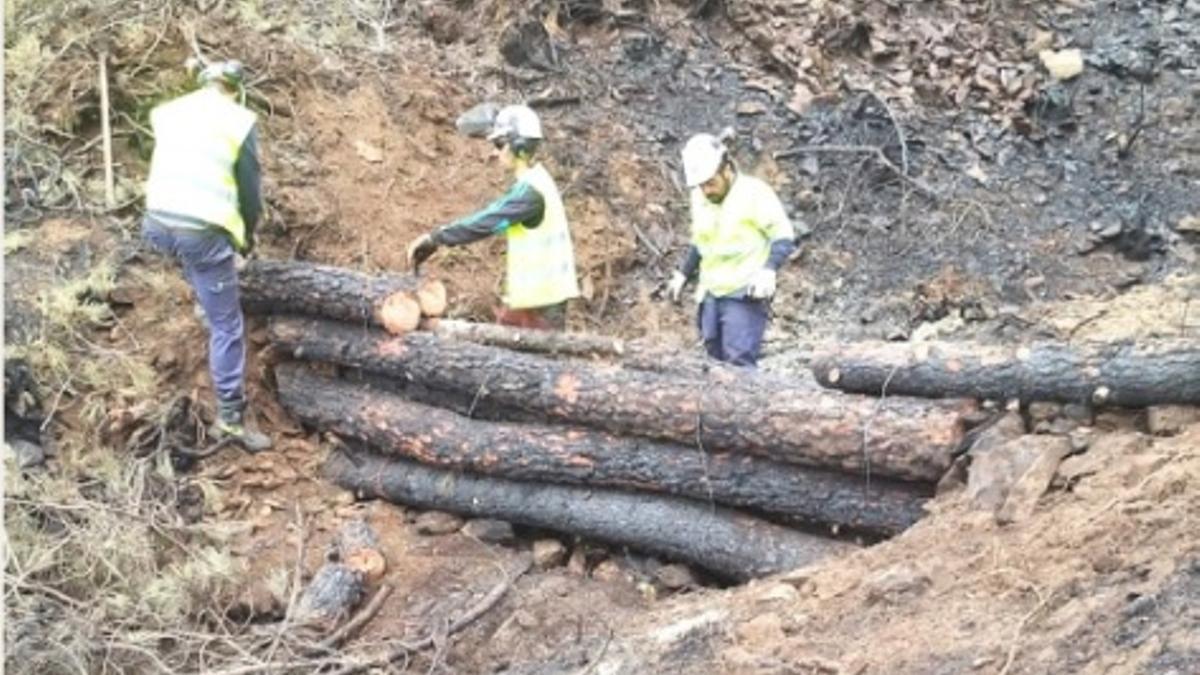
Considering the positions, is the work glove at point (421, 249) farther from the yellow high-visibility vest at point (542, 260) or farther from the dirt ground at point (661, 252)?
the dirt ground at point (661, 252)

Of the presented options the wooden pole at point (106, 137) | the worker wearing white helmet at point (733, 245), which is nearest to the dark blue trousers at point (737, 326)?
the worker wearing white helmet at point (733, 245)

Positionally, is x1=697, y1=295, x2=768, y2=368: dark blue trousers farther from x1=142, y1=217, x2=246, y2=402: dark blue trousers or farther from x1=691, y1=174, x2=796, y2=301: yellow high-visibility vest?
x1=142, y1=217, x2=246, y2=402: dark blue trousers

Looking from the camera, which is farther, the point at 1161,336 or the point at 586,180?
the point at 586,180

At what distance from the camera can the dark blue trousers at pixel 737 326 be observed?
22.5 feet

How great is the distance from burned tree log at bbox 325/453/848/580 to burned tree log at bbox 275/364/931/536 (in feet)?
0.21

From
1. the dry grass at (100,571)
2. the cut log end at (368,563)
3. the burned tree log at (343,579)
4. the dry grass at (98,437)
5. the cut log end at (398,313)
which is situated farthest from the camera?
the cut log end at (398,313)

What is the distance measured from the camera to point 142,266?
7461mm

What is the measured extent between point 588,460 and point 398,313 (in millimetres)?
1254

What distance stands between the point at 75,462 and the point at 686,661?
328 cm

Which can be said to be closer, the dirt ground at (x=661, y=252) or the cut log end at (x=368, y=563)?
the dirt ground at (x=661, y=252)

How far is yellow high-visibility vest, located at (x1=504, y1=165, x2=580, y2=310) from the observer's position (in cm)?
683

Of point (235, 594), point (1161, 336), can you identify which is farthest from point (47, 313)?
point (1161, 336)

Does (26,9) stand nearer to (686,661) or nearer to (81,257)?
(81,257)

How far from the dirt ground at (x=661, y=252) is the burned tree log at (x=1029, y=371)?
0.16m
